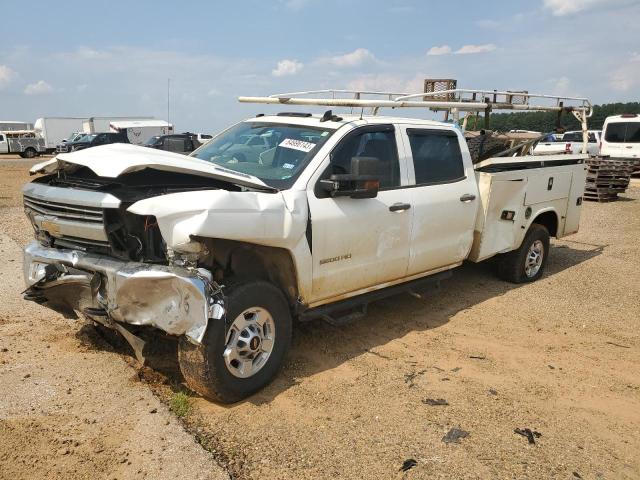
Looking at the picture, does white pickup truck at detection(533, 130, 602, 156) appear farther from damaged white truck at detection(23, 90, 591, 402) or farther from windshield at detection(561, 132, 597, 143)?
damaged white truck at detection(23, 90, 591, 402)

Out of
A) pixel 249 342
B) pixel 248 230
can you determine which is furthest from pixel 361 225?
pixel 249 342

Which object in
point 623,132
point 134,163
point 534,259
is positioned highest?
point 623,132

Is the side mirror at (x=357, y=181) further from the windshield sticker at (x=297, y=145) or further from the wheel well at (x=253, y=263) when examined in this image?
the wheel well at (x=253, y=263)

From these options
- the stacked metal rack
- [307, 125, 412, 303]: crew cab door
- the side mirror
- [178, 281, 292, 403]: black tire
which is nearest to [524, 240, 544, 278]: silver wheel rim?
[307, 125, 412, 303]: crew cab door

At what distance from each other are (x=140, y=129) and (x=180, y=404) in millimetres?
35493

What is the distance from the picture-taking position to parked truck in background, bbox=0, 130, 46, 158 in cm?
3794

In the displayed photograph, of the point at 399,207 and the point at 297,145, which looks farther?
the point at 399,207

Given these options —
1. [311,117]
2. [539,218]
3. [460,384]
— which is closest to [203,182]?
[311,117]

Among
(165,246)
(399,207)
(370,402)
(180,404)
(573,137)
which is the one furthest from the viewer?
(573,137)

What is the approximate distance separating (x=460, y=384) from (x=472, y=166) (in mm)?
2525

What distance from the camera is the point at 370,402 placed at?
3.72 meters

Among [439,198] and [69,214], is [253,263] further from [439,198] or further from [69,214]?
[439,198]

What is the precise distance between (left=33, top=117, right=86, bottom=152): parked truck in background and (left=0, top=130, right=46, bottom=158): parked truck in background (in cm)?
242

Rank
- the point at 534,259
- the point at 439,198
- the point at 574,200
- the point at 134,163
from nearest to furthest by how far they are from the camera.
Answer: the point at 134,163
the point at 439,198
the point at 534,259
the point at 574,200
